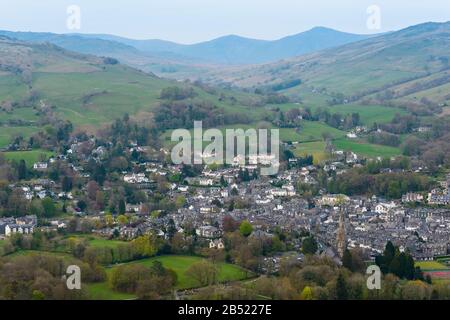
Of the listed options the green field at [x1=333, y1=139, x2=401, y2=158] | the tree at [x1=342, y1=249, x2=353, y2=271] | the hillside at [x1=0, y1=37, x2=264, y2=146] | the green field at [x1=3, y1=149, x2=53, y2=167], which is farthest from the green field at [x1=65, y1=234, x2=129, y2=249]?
the green field at [x1=333, y1=139, x2=401, y2=158]

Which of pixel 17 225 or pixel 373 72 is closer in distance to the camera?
pixel 17 225

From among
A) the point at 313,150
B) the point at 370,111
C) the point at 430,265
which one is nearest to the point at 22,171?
the point at 313,150

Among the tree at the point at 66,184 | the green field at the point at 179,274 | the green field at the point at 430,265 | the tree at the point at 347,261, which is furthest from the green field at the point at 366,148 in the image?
the green field at the point at 179,274

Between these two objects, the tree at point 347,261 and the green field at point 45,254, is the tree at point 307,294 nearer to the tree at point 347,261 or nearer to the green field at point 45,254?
the tree at point 347,261

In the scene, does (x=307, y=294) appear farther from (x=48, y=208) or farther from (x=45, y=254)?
(x=48, y=208)

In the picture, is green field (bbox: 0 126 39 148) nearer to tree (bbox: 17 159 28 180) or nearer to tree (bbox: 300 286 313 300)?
tree (bbox: 17 159 28 180)

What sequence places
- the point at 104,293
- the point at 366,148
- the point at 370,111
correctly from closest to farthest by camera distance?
the point at 104,293 → the point at 366,148 → the point at 370,111
